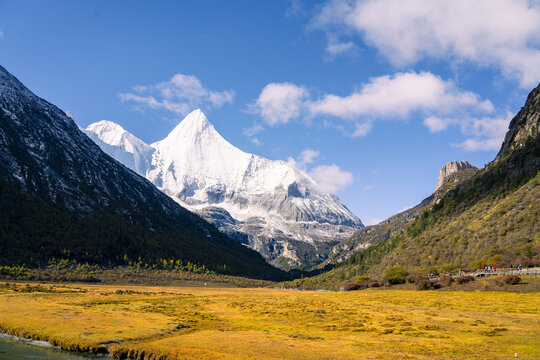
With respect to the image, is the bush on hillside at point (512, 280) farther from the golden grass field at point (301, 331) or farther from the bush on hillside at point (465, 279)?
the bush on hillside at point (465, 279)

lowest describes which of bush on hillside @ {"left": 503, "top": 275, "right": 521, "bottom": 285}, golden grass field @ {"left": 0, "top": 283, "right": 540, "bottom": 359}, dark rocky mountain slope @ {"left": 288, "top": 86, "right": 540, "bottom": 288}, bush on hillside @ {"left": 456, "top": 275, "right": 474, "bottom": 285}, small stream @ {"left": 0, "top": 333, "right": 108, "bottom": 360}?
small stream @ {"left": 0, "top": 333, "right": 108, "bottom": 360}

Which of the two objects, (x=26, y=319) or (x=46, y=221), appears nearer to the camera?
(x=26, y=319)

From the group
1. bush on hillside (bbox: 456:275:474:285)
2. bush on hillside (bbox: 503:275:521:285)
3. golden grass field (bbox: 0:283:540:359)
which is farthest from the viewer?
bush on hillside (bbox: 456:275:474:285)

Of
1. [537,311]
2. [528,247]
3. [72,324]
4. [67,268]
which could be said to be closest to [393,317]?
[537,311]

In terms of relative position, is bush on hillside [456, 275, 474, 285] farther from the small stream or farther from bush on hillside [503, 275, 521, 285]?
the small stream

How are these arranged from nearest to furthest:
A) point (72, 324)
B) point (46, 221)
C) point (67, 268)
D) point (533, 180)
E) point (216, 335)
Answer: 1. point (216, 335)
2. point (72, 324)
3. point (533, 180)
4. point (67, 268)
5. point (46, 221)

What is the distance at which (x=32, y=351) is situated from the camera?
40.5m

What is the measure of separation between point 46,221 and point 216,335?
620ft

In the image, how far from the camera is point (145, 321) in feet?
179

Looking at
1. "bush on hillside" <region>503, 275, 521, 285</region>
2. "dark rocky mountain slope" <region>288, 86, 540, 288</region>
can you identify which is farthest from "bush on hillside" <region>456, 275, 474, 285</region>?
"bush on hillside" <region>503, 275, 521, 285</region>

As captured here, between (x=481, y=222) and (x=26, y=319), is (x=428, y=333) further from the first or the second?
(x=481, y=222)

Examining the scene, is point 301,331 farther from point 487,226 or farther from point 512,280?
point 487,226

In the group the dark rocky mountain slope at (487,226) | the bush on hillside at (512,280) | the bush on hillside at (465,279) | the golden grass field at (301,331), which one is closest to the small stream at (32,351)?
the golden grass field at (301,331)

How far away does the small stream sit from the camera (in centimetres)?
3794
